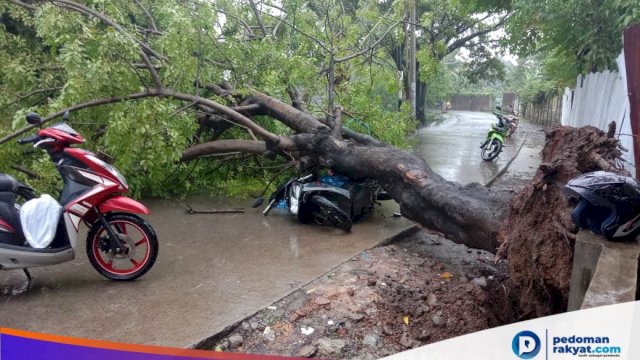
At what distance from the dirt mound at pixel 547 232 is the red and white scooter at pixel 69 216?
→ 270 cm

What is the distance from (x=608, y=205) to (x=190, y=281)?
292 cm

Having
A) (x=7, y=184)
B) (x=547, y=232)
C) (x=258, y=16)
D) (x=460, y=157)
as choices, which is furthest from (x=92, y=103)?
(x=460, y=157)

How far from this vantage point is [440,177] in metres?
4.75

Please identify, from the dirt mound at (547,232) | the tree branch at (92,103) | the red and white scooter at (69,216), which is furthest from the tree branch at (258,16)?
the dirt mound at (547,232)

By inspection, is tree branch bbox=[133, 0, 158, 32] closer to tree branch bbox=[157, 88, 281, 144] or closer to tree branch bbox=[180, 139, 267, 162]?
tree branch bbox=[157, 88, 281, 144]

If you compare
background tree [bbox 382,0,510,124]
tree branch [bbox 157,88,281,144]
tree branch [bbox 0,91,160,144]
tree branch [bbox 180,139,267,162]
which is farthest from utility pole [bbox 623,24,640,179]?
background tree [bbox 382,0,510,124]

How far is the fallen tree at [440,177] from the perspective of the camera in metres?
2.81

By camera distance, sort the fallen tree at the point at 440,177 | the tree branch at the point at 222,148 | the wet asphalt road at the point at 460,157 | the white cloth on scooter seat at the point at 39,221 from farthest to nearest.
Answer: the wet asphalt road at the point at 460,157, the tree branch at the point at 222,148, the white cloth on scooter seat at the point at 39,221, the fallen tree at the point at 440,177

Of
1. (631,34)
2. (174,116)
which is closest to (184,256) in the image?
(174,116)

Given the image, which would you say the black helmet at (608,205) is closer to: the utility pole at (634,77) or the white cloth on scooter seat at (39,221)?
the utility pole at (634,77)

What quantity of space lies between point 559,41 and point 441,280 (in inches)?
198

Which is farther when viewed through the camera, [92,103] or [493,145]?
[493,145]

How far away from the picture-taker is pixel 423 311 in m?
3.39

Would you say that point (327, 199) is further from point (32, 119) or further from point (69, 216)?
point (32, 119)
